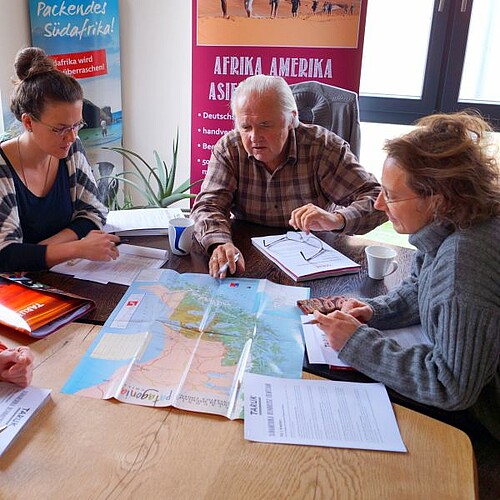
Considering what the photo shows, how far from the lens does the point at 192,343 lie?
3.64ft

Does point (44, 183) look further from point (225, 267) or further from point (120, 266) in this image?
point (225, 267)

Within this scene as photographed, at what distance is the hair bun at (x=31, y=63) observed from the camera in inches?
61.5

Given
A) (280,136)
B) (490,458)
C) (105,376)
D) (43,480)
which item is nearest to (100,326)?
(105,376)

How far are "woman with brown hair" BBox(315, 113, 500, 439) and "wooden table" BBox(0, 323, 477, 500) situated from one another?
0.09 m

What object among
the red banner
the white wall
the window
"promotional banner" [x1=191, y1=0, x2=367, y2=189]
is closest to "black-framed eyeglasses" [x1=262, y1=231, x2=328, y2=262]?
"promotional banner" [x1=191, y1=0, x2=367, y2=189]

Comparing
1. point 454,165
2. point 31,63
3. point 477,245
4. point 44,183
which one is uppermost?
point 31,63

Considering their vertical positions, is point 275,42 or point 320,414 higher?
point 275,42

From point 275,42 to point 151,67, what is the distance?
36.8 inches

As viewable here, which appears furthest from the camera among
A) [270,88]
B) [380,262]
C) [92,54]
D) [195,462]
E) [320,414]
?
[92,54]

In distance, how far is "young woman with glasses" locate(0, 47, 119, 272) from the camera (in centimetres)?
146

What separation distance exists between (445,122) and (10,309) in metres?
1.00

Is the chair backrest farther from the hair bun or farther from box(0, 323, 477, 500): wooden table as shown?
box(0, 323, 477, 500): wooden table

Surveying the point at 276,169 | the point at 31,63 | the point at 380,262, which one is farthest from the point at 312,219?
the point at 31,63

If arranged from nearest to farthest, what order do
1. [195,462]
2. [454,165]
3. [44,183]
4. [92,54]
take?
[195,462]
[454,165]
[44,183]
[92,54]
